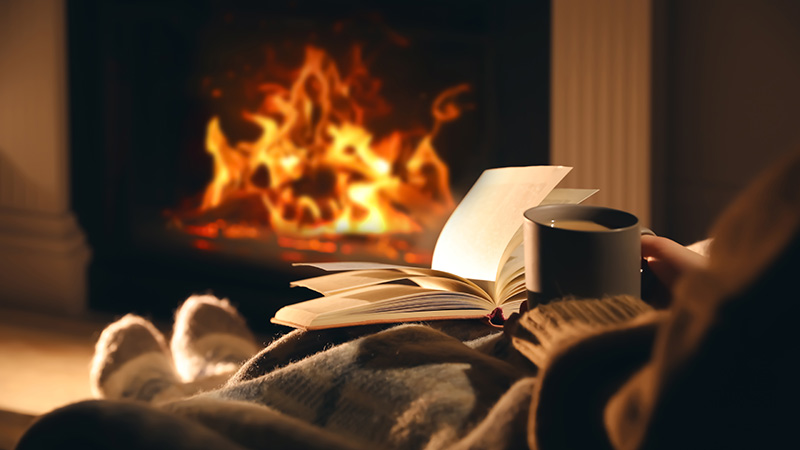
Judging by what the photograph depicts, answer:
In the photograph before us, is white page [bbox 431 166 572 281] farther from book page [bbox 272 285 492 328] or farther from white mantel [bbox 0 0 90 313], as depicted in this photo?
white mantel [bbox 0 0 90 313]

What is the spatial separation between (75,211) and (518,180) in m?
1.87

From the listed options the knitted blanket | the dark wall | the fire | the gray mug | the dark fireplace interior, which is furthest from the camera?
the fire

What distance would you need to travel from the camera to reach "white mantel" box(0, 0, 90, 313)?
2.28 m

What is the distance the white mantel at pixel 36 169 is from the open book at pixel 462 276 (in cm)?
176

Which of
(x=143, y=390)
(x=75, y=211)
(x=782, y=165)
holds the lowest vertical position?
(x=143, y=390)

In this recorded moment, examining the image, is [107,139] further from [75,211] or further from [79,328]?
[79,328]

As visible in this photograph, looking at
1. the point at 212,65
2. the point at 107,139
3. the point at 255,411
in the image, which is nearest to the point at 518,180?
the point at 255,411

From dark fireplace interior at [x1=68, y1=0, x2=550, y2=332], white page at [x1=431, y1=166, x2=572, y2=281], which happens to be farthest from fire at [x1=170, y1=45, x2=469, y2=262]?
white page at [x1=431, y1=166, x2=572, y2=281]

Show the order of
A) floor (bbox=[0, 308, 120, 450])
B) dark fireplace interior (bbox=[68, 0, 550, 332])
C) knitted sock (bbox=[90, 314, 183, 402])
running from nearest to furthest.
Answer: knitted sock (bbox=[90, 314, 183, 402]) → floor (bbox=[0, 308, 120, 450]) → dark fireplace interior (bbox=[68, 0, 550, 332])

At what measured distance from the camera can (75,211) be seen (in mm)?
2369

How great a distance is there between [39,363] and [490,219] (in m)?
1.63

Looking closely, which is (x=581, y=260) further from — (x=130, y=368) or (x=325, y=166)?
(x=325, y=166)

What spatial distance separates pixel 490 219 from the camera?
0.76m

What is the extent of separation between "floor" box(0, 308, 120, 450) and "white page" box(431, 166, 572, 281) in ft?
3.87
